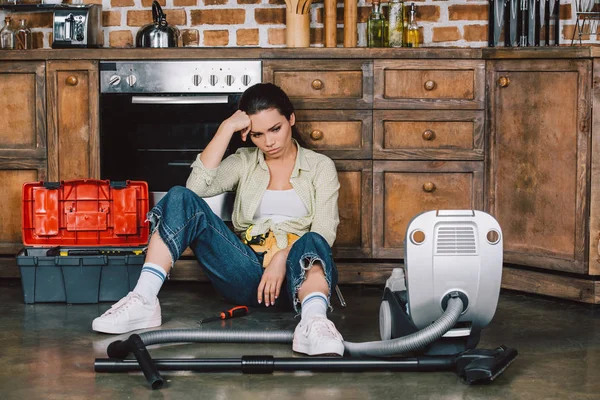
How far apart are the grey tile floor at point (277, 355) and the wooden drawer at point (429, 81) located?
2.59 ft

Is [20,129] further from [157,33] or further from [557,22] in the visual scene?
[557,22]

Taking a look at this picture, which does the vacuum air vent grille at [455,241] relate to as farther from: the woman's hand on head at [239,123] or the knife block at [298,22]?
the knife block at [298,22]

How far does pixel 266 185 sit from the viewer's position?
2938mm

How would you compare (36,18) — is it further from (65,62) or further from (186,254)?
(186,254)

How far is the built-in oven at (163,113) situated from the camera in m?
3.37

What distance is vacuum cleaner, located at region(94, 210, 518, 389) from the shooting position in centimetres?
206

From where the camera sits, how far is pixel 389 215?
3400mm

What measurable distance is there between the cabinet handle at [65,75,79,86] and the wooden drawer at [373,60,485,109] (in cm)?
121

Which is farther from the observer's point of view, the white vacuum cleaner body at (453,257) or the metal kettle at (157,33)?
the metal kettle at (157,33)

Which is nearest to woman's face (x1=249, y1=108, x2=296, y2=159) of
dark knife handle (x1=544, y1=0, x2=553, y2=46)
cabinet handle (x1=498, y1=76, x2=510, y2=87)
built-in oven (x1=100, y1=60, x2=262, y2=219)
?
built-in oven (x1=100, y1=60, x2=262, y2=219)

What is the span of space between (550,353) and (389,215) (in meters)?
1.13

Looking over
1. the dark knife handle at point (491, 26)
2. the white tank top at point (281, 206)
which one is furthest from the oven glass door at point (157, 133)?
the dark knife handle at point (491, 26)

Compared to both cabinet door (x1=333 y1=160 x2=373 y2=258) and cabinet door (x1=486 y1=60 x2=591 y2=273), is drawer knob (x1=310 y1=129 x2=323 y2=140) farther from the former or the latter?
cabinet door (x1=486 y1=60 x2=591 y2=273)

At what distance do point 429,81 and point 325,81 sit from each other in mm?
414
